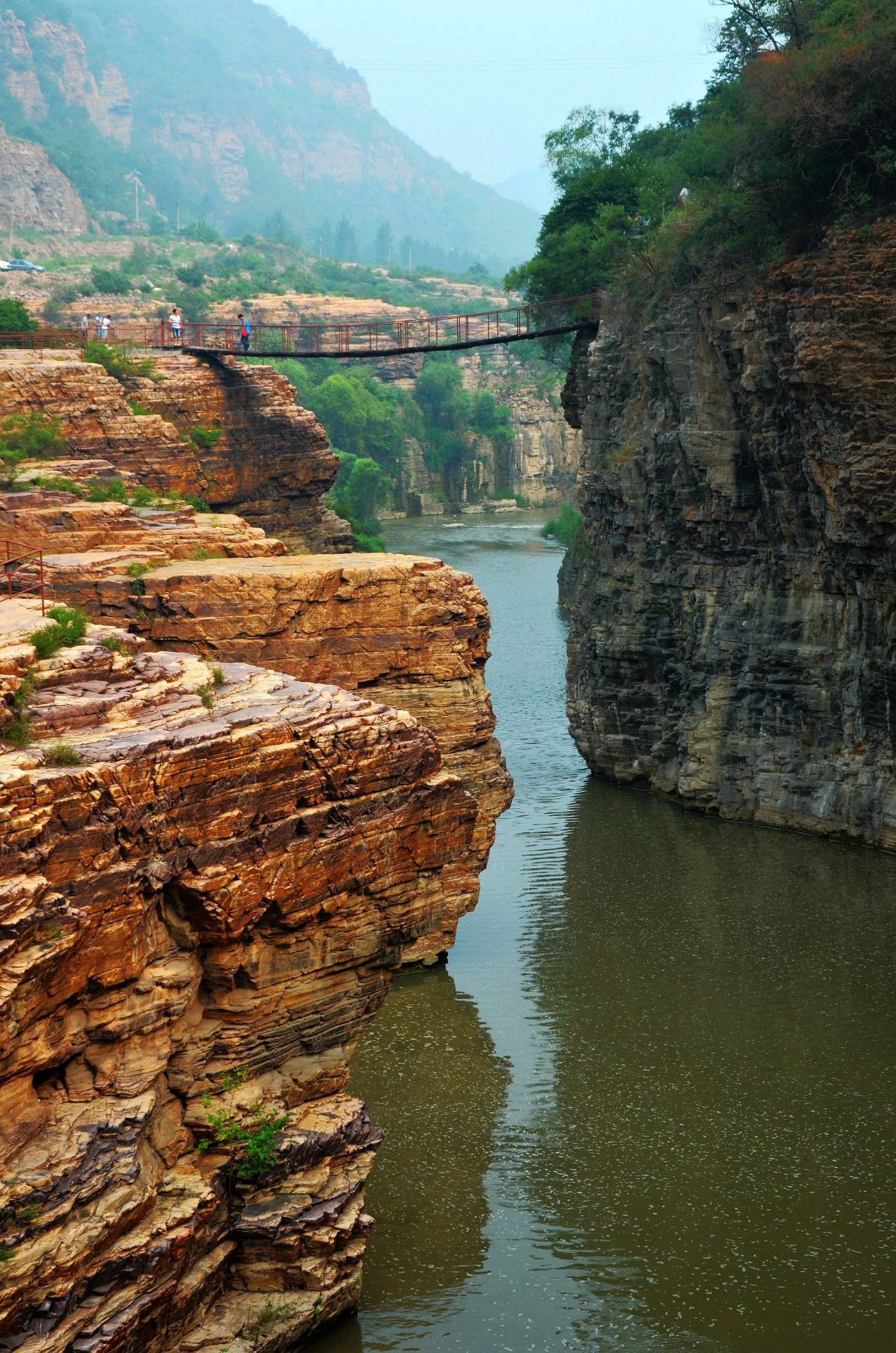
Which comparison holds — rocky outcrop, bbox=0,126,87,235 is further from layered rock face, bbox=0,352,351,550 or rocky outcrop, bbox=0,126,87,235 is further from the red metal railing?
the red metal railing

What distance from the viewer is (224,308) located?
10231 cm

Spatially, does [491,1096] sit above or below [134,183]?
below

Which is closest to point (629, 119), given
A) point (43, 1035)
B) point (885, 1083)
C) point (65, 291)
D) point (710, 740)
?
point (710, 740)

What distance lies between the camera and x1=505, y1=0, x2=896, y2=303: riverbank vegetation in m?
29.2

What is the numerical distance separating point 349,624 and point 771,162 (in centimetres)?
1364

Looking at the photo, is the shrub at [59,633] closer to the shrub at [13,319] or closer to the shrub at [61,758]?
the shrub at [61,758]

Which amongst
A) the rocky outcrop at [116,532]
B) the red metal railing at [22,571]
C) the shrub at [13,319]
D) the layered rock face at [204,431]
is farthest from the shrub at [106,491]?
the shrub at [13,319]

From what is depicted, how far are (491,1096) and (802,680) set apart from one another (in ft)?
45.0

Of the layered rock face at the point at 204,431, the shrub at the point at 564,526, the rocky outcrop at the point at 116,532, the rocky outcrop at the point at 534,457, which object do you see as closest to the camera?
the rocky outcrop at the point at 116,532

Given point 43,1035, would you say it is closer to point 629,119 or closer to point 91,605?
point 91,605

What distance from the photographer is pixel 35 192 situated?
142m

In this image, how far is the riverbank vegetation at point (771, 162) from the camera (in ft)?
95.8

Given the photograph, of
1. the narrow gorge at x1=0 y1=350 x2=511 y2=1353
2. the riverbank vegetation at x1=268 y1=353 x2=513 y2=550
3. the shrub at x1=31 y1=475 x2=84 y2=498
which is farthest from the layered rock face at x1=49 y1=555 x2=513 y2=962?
the riverbank vegetation at x1=268 y1=353 x2=513 y2=550

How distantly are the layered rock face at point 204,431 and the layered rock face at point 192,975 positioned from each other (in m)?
19.4
